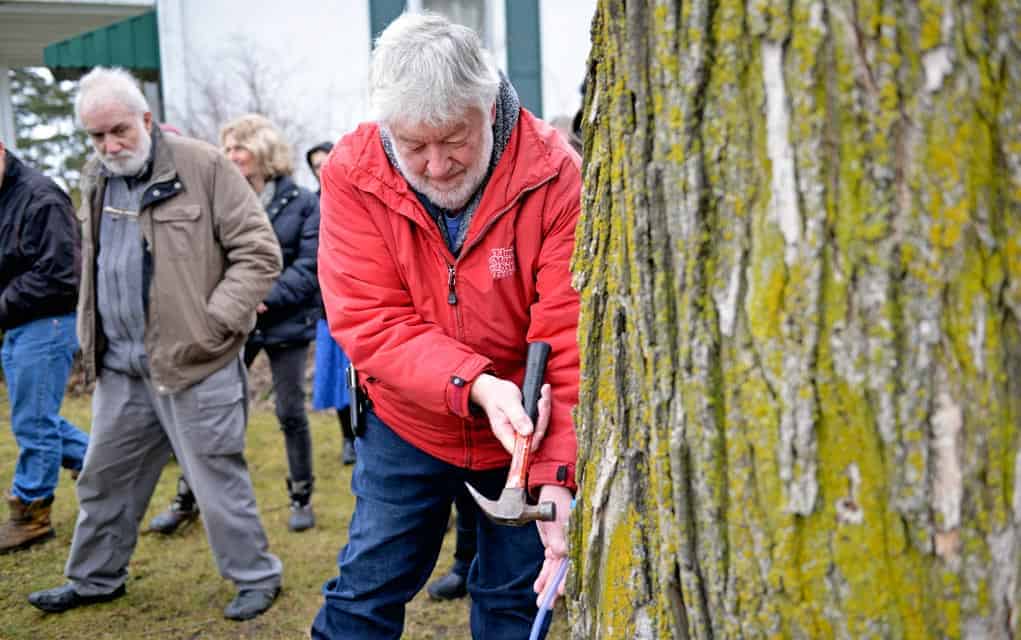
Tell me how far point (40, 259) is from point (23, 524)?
4.43ft

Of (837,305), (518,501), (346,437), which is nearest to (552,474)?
(518,501)

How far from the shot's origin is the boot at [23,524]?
4758mm

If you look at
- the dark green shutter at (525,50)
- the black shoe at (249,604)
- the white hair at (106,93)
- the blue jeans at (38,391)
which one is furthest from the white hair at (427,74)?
the dark green shutter at (525,50)

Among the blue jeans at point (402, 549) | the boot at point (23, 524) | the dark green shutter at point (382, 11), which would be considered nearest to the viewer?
the blue jeans at point (402, 549)

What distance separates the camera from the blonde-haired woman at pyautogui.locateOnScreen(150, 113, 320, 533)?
5062mm

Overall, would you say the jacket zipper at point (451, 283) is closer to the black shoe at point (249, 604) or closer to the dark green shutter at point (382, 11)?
the black shoe at point (249, 604)

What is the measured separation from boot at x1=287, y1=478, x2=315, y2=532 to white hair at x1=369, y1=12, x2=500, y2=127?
326 centimetres

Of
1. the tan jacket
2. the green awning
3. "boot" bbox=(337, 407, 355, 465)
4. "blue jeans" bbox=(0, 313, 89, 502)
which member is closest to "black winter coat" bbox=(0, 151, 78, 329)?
"blue jeans" bbox=(0, 313, 89, 502)

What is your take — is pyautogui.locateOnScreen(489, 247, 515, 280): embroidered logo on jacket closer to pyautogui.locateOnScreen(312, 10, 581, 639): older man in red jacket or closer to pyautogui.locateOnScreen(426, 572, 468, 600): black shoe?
pyautogui.locateOnScreen(312, 10, 581, 639): older man in red jacket

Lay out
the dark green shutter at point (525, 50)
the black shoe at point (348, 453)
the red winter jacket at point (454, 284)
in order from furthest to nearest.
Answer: the dark green shutter at point (525, 50) → the black shoe at point (348, 453) → the red winter jacket at point (454, 284)

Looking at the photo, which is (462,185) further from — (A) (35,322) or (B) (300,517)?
(B) (300,517)

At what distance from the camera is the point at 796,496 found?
1246mm

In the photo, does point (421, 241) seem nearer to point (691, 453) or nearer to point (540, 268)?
point (540, 268)

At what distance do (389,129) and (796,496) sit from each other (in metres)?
1.44
